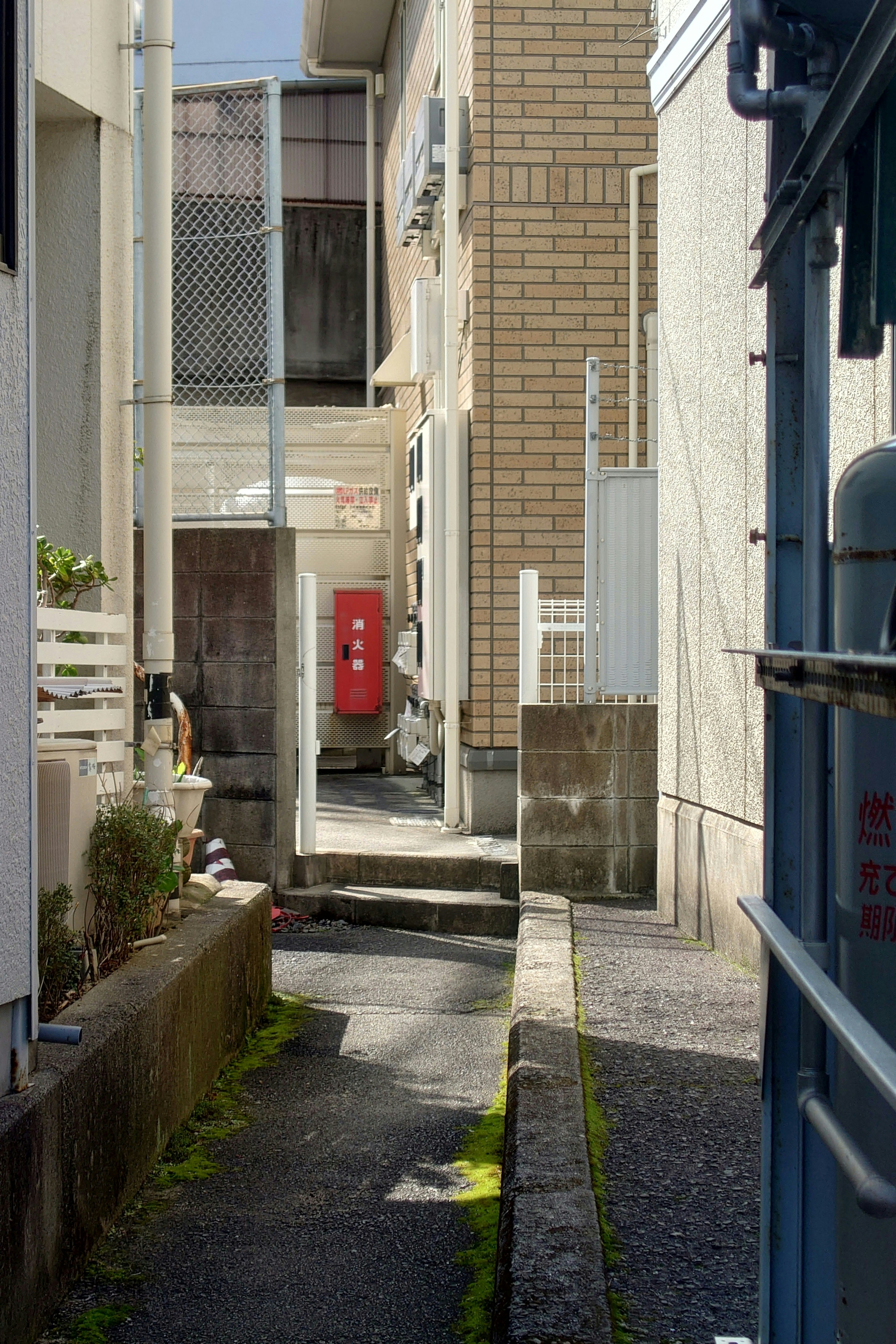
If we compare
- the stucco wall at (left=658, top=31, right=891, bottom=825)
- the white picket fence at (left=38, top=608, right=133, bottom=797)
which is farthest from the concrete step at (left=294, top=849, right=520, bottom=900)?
the white picket fence at (left=38, top=608, right=133, bottom=797)

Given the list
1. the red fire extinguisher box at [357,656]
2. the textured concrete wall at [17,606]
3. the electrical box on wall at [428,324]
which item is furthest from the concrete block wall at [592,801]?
the red fire extinguisher box at [357,656]

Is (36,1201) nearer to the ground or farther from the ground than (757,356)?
nearer to the ground

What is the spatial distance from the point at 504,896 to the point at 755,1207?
4.84 meters

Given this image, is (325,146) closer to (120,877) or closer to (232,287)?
(232,287)

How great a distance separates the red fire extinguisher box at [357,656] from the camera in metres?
13.8

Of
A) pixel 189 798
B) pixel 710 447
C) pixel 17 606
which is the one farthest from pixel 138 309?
pixel 17 606

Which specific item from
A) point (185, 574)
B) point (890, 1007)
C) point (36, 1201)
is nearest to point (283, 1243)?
point (36, 1201)

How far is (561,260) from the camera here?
9844 mm

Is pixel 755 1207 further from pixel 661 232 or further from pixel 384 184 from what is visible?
pixel 384 184

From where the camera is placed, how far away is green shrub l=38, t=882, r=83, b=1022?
12.5ft

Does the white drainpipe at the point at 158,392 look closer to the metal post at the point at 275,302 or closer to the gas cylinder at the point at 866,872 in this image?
the metal post at the point at 275,302

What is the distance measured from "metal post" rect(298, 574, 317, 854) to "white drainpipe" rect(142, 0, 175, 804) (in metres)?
2.66

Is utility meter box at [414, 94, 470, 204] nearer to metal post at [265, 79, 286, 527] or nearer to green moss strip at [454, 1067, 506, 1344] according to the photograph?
metal post at [265, 79, 286, 527]

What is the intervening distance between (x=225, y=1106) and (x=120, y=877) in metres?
0.99
